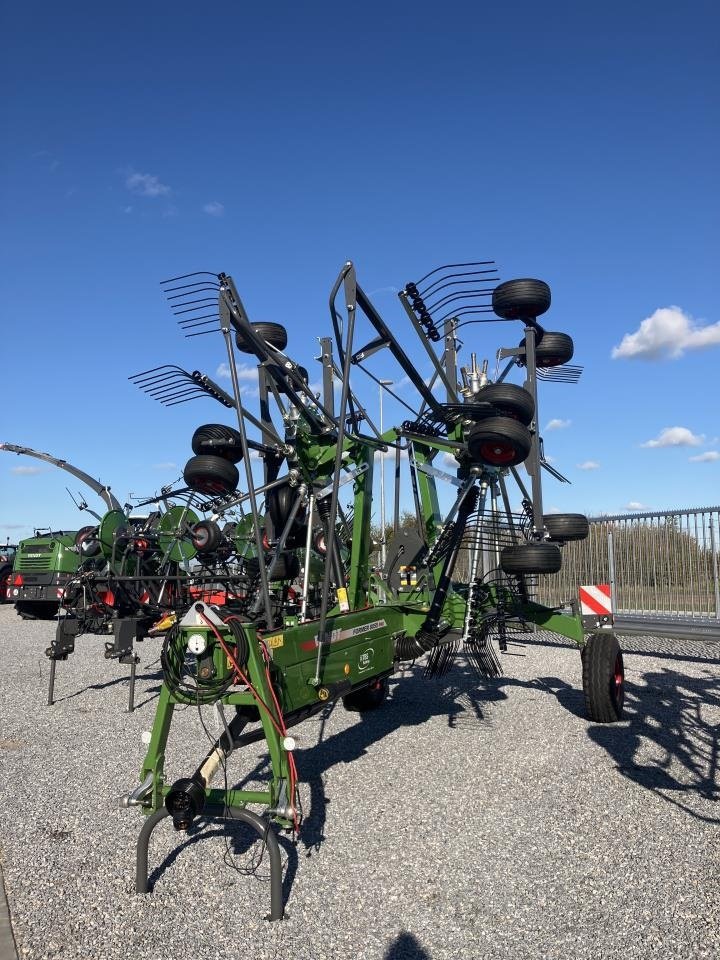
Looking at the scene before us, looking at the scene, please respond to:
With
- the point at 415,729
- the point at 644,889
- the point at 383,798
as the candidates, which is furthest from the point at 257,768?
the point at 644,889

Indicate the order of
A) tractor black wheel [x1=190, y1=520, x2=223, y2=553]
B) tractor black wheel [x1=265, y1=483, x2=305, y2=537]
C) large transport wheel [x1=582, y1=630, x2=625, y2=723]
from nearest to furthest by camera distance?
tractor black wheel [x1=265, y1=483, x2=305, y2=537] → large transport wheel [x1=582, y1=630, x2=625, y2=723] → tractor black wheel [x1=190, y1=520, x2=223, y2=553]

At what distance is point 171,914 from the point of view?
3.66 metres

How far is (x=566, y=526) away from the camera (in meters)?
7.67

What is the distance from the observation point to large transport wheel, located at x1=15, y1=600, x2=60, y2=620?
65.0ft

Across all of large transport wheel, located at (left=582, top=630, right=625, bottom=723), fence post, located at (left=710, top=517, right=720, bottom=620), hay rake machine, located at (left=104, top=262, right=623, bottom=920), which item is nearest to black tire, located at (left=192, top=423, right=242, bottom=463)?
hay rake machine, located at (left=104, top=262, right=623, bottom=920)

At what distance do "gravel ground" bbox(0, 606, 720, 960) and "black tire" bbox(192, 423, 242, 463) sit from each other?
2.61m

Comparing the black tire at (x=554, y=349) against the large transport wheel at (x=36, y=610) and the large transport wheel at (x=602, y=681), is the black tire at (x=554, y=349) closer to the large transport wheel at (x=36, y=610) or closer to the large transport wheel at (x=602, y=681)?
the large transport wheel at (x=602, y=681)

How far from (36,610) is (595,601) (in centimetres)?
1675

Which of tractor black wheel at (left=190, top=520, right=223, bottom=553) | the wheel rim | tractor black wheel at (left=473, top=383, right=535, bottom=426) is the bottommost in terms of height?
tractor black wheel at (left=190, top=520, right=223, bottom=553)

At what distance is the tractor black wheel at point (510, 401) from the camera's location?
6.52 m

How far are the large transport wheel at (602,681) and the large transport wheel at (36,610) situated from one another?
53.2ft

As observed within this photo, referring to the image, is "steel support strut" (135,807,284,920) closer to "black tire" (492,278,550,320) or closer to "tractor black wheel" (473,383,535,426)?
"tractor black wheel" (473,383,535,426)

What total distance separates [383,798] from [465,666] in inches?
209

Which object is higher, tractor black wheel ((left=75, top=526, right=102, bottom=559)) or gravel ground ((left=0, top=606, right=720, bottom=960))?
tractor black wheel ((left=75, top=526, right=102, bottom=559))
